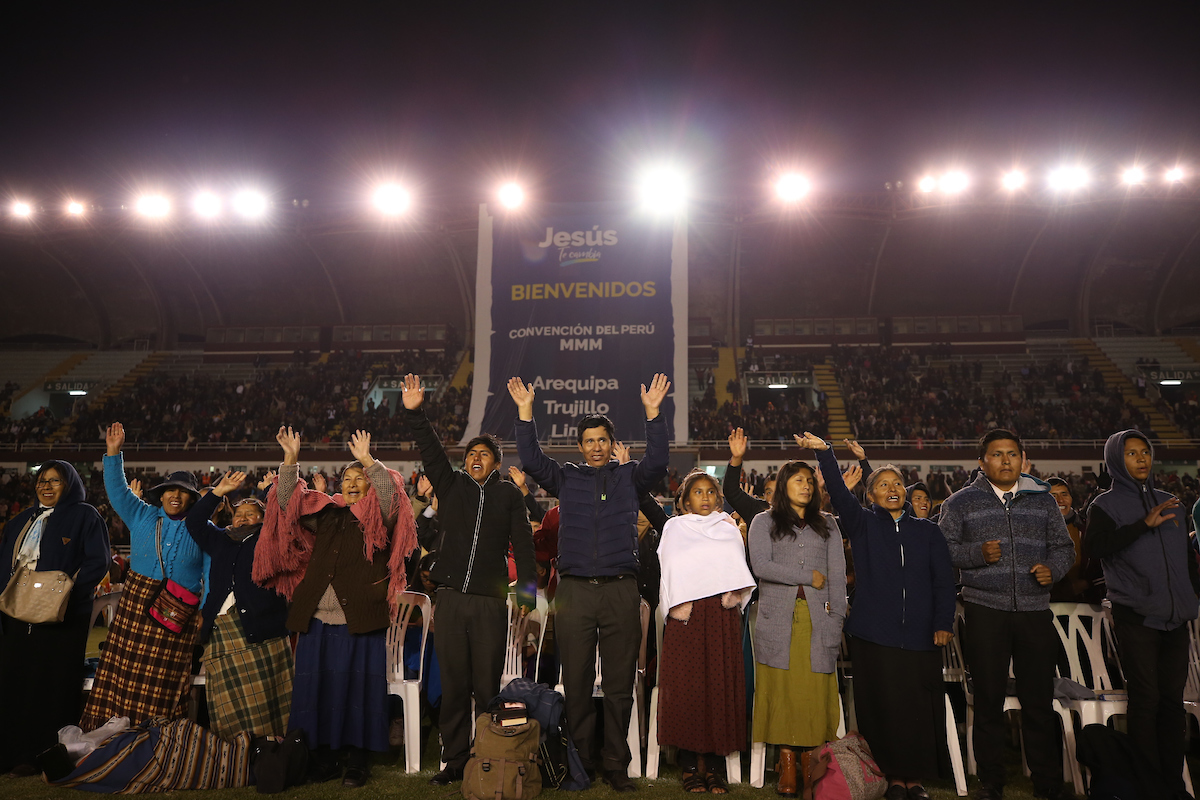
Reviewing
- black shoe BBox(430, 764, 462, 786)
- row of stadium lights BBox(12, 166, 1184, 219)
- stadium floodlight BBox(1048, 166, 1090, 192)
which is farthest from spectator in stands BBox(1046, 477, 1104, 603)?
stadium floodlight BBox(1048, 166, 1090, 192)

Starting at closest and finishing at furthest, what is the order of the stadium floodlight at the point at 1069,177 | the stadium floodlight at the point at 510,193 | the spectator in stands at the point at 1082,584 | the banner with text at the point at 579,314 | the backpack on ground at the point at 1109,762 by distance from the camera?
the backpack on ground at the point at 1109,762 → the spectator in stands at the point at 1082,584 → the banner with text at the point at 579,314 → the stadium floodlight at the point at 510,193 → the stadium floodlight at the point at 1069,177

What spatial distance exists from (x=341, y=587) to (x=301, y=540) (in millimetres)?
342

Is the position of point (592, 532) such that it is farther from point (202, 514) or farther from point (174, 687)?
point (174, 687)

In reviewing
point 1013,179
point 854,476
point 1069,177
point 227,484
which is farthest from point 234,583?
point 1069,177

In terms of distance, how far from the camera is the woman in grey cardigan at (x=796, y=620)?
3250mm

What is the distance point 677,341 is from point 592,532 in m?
5.38

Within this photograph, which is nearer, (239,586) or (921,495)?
(239,586)

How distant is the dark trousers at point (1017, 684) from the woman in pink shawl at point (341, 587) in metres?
2.68

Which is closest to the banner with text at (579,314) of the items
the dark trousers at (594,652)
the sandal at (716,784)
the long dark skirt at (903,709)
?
the dark trousers at (594,652)

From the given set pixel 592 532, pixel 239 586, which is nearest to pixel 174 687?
pixel 239 586

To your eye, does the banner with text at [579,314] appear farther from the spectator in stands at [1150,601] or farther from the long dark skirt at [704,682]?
the spectator in stands at [1150,601]

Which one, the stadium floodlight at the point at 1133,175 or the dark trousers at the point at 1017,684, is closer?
the dark trousers at the point at 1017,684

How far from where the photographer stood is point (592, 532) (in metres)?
3.49

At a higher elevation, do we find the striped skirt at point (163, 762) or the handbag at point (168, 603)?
the handbag at point (168, 603)
